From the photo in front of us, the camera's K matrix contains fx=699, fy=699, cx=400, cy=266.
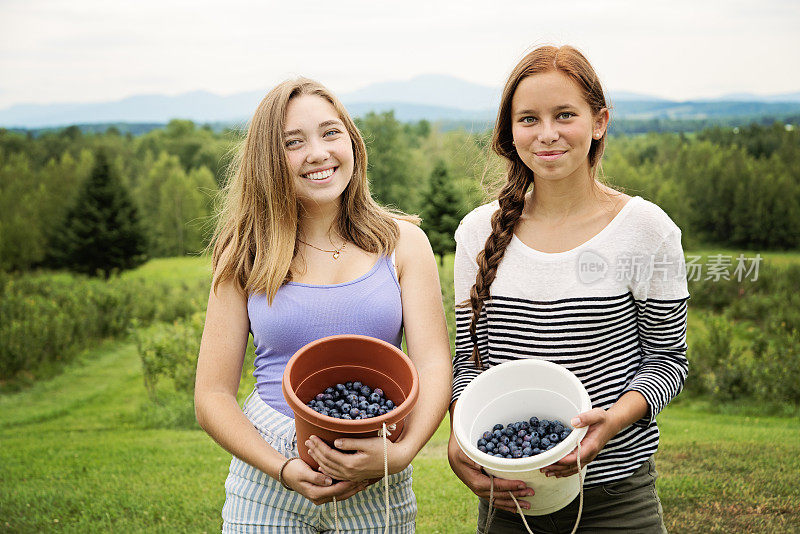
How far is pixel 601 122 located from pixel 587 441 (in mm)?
939

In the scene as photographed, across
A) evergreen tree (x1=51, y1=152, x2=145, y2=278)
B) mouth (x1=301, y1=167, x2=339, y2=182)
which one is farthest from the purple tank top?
evergreen tree (x1=51, y1=152, x2=145, y2=278)

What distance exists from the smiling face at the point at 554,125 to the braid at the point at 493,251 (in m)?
0.18

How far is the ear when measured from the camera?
2078 millimetres

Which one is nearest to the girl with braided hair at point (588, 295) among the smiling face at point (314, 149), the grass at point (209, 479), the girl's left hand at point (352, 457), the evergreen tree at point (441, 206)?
the girl's left hand at point (352, 457)

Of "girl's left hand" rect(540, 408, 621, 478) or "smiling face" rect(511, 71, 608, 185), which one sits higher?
"smiling face" rect(511, 71, 608, 185)

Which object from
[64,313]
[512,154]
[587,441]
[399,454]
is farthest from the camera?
[64,313]

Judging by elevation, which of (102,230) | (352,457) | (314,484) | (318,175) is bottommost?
(102,230)

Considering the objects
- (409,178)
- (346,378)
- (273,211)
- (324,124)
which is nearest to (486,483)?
(346,378)

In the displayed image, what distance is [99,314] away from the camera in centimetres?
1138

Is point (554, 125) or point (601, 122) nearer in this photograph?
point (554, 125)

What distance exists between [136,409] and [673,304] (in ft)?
24.0

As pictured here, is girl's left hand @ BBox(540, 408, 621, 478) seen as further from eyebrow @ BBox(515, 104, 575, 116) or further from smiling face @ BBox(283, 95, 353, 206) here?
smiling face @ BBox(283, 95, 353, 206)

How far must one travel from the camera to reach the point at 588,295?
1979 mm

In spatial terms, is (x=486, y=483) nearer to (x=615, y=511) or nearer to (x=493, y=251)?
(x=615, y=511)
